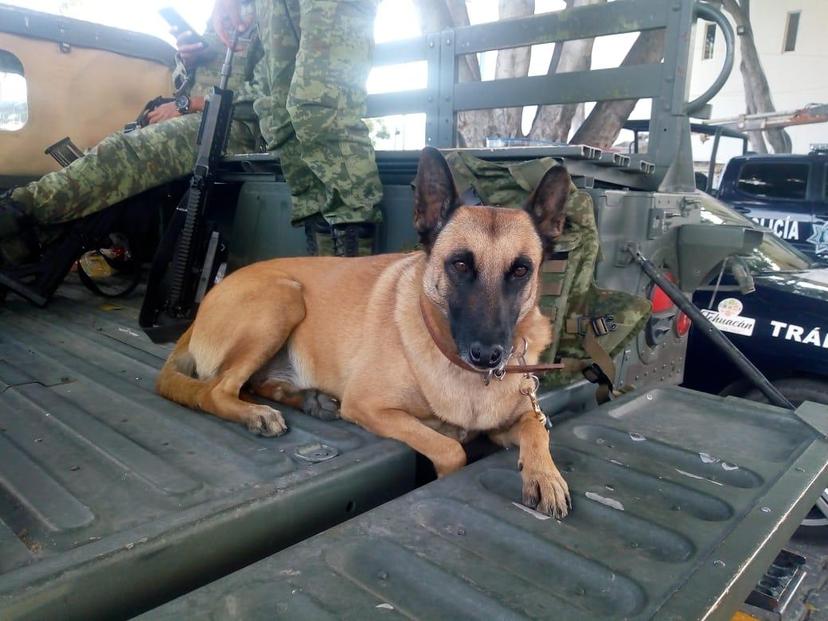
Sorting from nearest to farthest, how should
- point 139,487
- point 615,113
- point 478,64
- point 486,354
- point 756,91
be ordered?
point 139,487 < point 486,354 < point 615,113 < point 478,64 < point 756,91

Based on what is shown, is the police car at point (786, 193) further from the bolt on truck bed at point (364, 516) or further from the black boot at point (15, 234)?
the black boot at point (15, 234)

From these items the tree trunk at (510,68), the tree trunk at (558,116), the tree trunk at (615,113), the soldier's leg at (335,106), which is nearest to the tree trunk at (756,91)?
the tree trunk at (558,116)

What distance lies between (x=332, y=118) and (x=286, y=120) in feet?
1.03

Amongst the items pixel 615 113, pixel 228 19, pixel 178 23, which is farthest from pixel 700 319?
pixel 615 113

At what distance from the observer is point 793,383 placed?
350 centimetres

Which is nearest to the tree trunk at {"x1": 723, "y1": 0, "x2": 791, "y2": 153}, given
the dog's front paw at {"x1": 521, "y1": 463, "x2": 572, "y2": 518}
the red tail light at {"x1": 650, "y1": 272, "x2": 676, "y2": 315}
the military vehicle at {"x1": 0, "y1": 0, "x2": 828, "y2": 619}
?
the military vehicle at {"x1": 0, "y1": 0, "x2": 828, "y2": 619}

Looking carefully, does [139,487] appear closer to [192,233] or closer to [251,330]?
[251,330]

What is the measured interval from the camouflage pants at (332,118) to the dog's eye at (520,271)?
3.53 feet

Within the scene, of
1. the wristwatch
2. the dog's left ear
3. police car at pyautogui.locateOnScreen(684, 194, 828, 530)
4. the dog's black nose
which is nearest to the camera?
the dog's black nose

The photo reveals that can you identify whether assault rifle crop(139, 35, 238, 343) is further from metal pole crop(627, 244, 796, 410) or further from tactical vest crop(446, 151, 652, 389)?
metal pole crop(627, 244, 796, 410)

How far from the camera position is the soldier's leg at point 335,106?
278cm

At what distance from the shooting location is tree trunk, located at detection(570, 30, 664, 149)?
20.8 ft

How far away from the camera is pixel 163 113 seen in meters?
3.89

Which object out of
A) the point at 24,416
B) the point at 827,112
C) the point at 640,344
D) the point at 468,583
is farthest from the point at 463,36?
the point at 827,112
